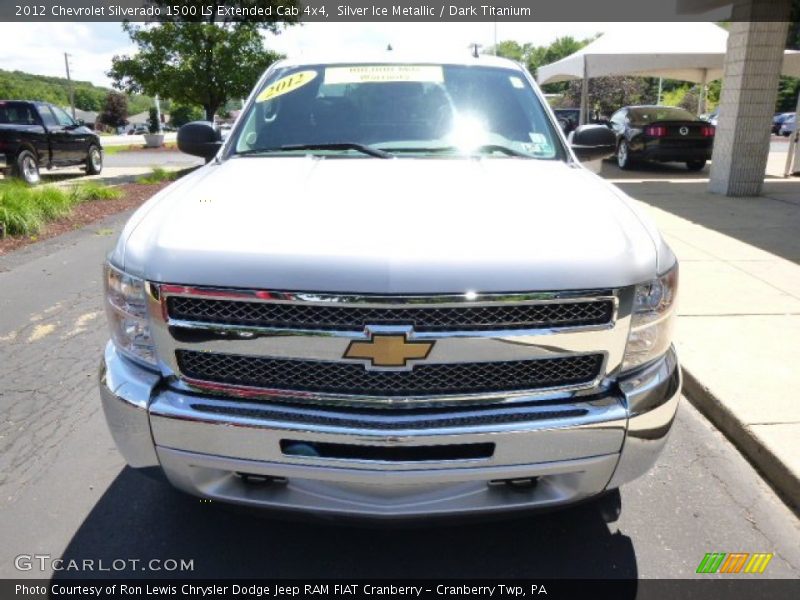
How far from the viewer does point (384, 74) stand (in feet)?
12.3

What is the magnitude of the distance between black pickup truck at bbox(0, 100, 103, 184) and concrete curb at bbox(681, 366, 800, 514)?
1406 cm

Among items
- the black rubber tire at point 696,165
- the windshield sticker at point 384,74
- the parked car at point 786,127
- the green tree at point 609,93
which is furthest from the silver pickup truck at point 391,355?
the green tree at point 609,93

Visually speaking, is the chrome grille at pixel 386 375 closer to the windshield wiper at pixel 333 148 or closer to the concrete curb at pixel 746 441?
the windshield wiper at pixel 333 148

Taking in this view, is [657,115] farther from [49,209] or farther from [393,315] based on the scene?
[393,315]

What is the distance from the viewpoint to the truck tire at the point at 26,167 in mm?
13898

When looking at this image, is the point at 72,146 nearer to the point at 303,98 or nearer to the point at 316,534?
the point at 303,98

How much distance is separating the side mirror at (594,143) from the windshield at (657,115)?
12.5 m

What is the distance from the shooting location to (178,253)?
2.12 m

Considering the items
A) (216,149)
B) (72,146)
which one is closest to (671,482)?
(216,149)

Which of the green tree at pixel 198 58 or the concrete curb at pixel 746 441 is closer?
the concrete curb at pixel 746 441

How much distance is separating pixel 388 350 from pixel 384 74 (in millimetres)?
2210

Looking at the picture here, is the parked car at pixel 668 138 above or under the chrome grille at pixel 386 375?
under

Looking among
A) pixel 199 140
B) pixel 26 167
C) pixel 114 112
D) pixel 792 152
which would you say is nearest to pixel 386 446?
pixel 199 140

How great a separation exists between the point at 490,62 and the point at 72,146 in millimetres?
15251
